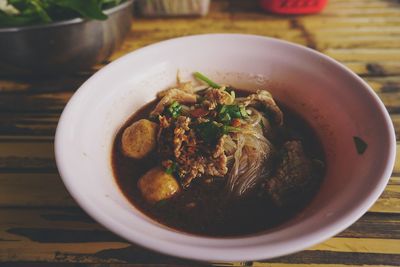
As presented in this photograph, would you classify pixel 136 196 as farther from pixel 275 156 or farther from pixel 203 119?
pixel 275 156

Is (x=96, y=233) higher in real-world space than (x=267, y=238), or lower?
lower

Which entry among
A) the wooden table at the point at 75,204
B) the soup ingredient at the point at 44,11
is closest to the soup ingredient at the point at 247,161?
the wooden table at the point at 75,204

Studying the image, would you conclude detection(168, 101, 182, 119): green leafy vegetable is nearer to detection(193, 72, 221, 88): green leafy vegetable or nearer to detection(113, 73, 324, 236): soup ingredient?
detection(113, 73, 324, 236): soup ingredient

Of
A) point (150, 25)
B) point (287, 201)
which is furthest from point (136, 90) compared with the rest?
point (150, 25)

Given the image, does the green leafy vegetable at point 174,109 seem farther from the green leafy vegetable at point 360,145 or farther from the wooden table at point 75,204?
the green leafy vegetable at point 360,145

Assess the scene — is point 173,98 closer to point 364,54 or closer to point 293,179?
point 293,179

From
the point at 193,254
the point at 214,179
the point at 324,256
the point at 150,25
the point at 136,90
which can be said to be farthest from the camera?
the point at 150,25

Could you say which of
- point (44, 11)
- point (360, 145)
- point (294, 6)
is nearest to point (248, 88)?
point (360, 145)
